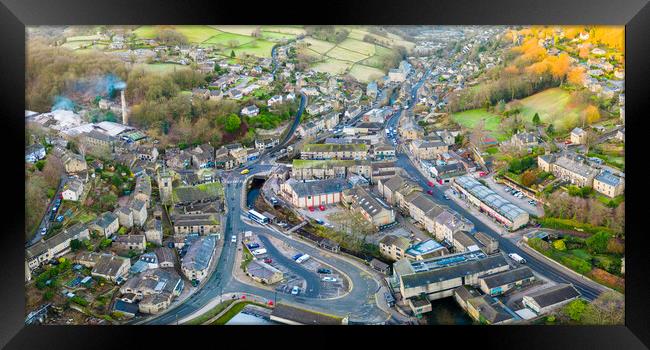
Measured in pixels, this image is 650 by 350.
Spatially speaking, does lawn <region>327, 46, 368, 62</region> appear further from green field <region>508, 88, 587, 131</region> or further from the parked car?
the parked car

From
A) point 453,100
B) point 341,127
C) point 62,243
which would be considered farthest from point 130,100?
point 453,100

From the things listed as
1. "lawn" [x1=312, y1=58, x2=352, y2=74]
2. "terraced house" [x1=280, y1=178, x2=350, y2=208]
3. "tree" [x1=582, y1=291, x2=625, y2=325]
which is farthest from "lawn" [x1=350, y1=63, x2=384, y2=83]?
"tree" [x1=582, y1=291, x2=625, y2=325]

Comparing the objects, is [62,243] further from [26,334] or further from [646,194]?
[646,194]

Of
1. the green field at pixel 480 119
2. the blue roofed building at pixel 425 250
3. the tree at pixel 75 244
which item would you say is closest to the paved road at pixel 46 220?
the tree at pixel 75 244

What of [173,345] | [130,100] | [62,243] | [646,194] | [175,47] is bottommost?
[173,345]
